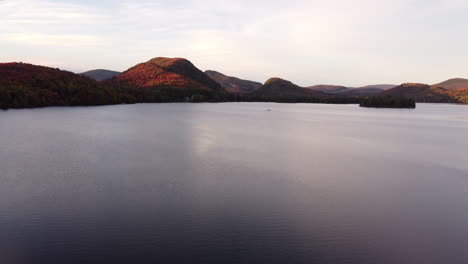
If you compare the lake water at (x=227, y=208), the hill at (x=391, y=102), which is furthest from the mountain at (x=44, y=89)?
the hill at (x=391, y=102)

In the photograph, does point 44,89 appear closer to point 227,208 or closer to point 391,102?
point 227,208

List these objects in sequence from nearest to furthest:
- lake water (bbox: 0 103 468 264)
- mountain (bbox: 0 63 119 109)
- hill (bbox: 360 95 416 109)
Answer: lake water (bbox: 0 103 468 264) < mountain (bbox: 0 63 119 109) < hill (bbox: 360 95 416 109)

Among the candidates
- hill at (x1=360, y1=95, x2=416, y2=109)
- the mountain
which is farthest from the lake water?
hill at (x1=360, y1=95, x2=416, y2=109)

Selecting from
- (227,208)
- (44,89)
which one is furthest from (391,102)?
(227,208)

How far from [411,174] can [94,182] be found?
22.9 meters

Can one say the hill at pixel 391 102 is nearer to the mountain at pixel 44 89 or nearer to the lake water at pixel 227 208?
the mountain at pixel 44 89

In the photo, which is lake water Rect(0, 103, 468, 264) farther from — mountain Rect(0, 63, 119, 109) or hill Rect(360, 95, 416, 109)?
hill Rect(360, 95, 416, 109)

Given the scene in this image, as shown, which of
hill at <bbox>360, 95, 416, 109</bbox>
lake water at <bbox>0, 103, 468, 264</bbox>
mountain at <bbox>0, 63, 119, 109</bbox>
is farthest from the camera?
hill at <bbox>360, 95, 416, 109</bbox>

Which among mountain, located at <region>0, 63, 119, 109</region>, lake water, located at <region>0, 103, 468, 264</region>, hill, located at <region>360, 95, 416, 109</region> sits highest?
mountain, located at <region>0, 63, 119, 109</region>

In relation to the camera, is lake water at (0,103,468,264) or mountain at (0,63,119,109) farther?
mountain at (0,63,119,109)

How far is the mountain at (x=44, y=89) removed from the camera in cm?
9044

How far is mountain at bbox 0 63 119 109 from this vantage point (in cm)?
9044

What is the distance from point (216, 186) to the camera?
19266mm

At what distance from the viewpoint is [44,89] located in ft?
341
